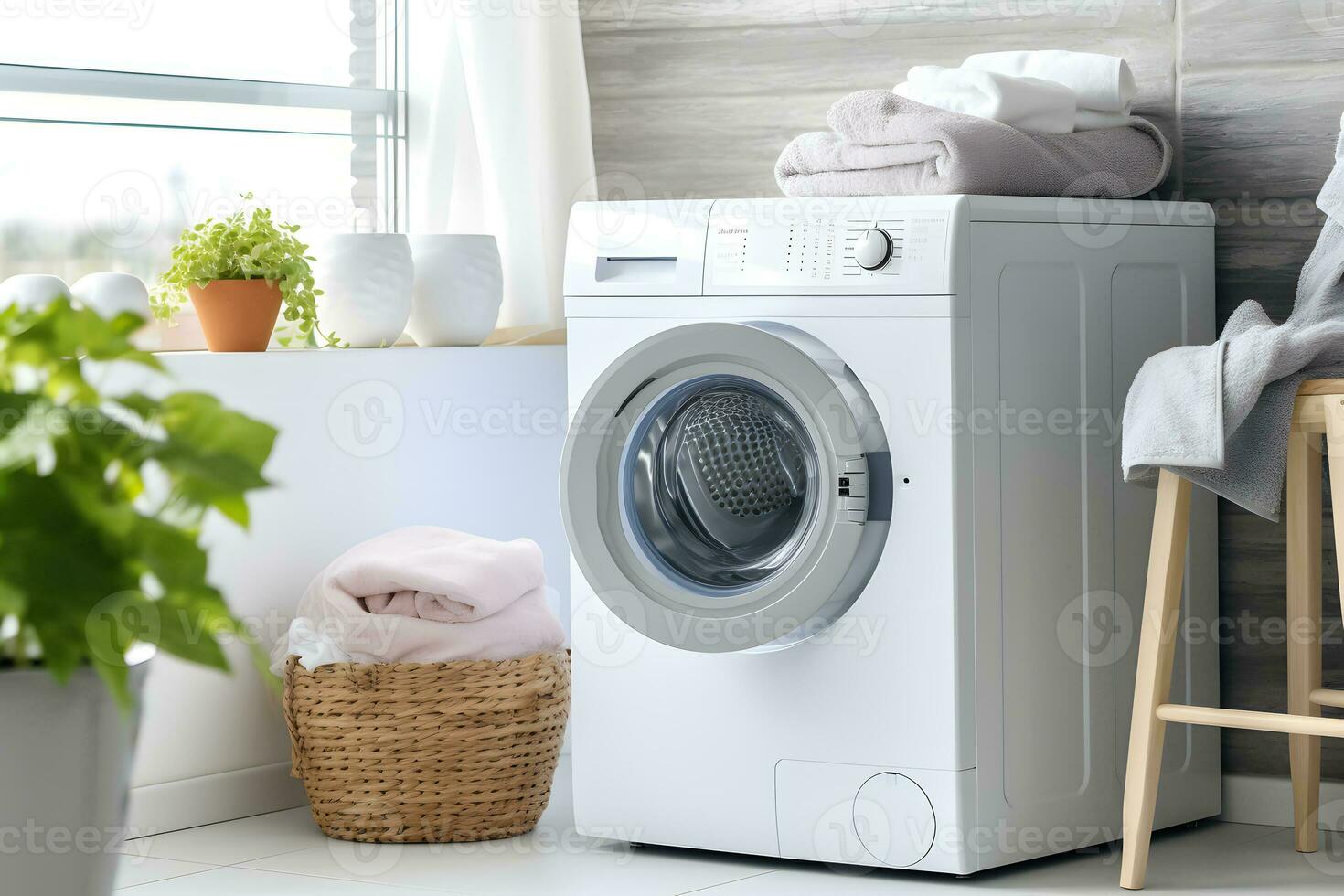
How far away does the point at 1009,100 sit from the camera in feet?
6.99

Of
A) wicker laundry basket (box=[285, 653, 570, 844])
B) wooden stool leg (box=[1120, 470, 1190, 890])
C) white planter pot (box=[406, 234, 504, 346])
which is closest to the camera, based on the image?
wooden stool leg (box=[1120, 470, 1190, 890])

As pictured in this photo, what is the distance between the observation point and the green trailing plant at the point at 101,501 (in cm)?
45

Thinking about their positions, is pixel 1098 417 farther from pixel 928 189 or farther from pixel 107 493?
pixel 107 493

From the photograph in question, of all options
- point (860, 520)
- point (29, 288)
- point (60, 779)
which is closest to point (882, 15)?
point (860, 520)

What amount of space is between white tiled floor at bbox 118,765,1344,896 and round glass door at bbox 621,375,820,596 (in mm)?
385

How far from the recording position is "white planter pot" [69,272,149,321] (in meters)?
2.27

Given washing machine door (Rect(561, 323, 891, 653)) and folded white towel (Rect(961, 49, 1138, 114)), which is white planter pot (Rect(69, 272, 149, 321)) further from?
folded white towel (Rect(961, 49, 1138, 114))

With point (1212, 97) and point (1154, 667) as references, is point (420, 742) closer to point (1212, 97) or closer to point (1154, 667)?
point (1154, 667)

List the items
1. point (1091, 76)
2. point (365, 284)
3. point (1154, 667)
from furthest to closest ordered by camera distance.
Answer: point (365, 284) → point (1091, 76) → point (1154, 667)

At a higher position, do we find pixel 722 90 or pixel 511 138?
pixel 722 90

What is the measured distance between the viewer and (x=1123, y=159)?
223 centimetres

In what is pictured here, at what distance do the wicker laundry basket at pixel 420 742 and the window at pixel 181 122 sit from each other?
82cm

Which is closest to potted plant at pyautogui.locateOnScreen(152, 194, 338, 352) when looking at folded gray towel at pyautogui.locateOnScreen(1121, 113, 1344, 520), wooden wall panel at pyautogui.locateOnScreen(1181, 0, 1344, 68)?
folded gray towel at pyautogui.locateOnScreen(1121, 113, 1344, 520)

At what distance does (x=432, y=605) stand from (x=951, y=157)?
0.93m
